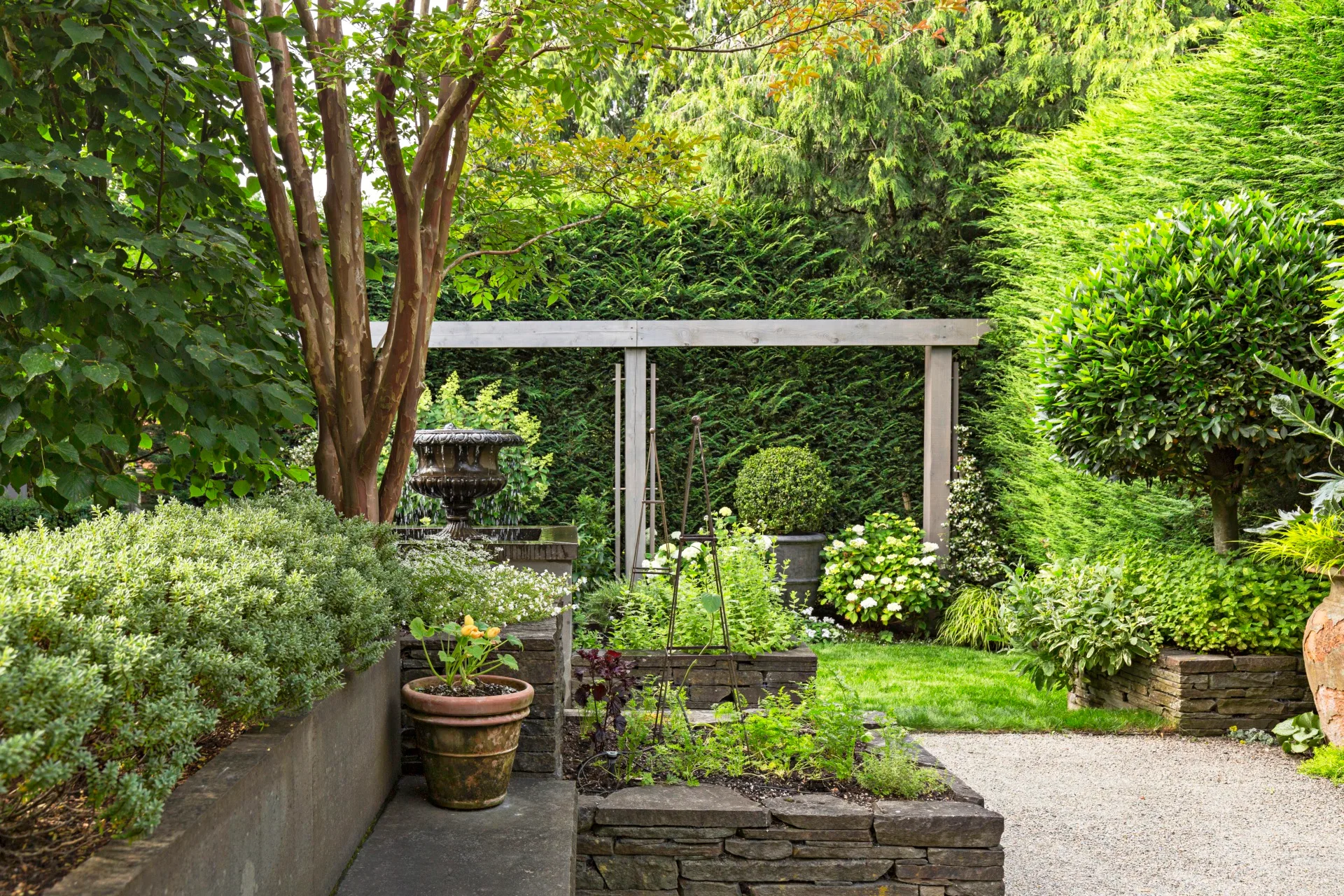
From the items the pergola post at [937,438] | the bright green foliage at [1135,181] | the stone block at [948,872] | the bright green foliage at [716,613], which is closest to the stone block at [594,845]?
the stone block at [948,872]

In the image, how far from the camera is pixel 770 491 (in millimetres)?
6910

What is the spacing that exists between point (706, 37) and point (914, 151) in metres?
2.65

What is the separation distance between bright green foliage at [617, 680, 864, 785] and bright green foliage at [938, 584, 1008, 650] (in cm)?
363

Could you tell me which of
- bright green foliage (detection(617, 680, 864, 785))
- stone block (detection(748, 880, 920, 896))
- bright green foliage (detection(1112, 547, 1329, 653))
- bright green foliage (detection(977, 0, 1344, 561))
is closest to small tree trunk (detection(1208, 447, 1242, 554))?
bright green foliage (detection(1112, 547, 1329, 653))

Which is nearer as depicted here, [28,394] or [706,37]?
[28,394]

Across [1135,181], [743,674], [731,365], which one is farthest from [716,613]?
[1135,181]

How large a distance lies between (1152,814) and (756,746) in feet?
5.22

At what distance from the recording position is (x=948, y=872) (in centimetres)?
263

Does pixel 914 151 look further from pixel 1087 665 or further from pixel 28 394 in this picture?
pixel 28 394

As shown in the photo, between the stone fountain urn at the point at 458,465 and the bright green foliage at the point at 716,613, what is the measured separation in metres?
0.88

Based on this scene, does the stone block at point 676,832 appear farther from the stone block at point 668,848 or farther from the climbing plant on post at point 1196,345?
the climbing plant on post at point 1196,345

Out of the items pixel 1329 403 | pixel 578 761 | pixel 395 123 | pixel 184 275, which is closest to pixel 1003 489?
pixel 1329 403

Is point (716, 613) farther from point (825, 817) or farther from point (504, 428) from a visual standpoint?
point (504, 428)

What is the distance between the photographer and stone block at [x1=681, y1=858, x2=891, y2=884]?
2625 mm
